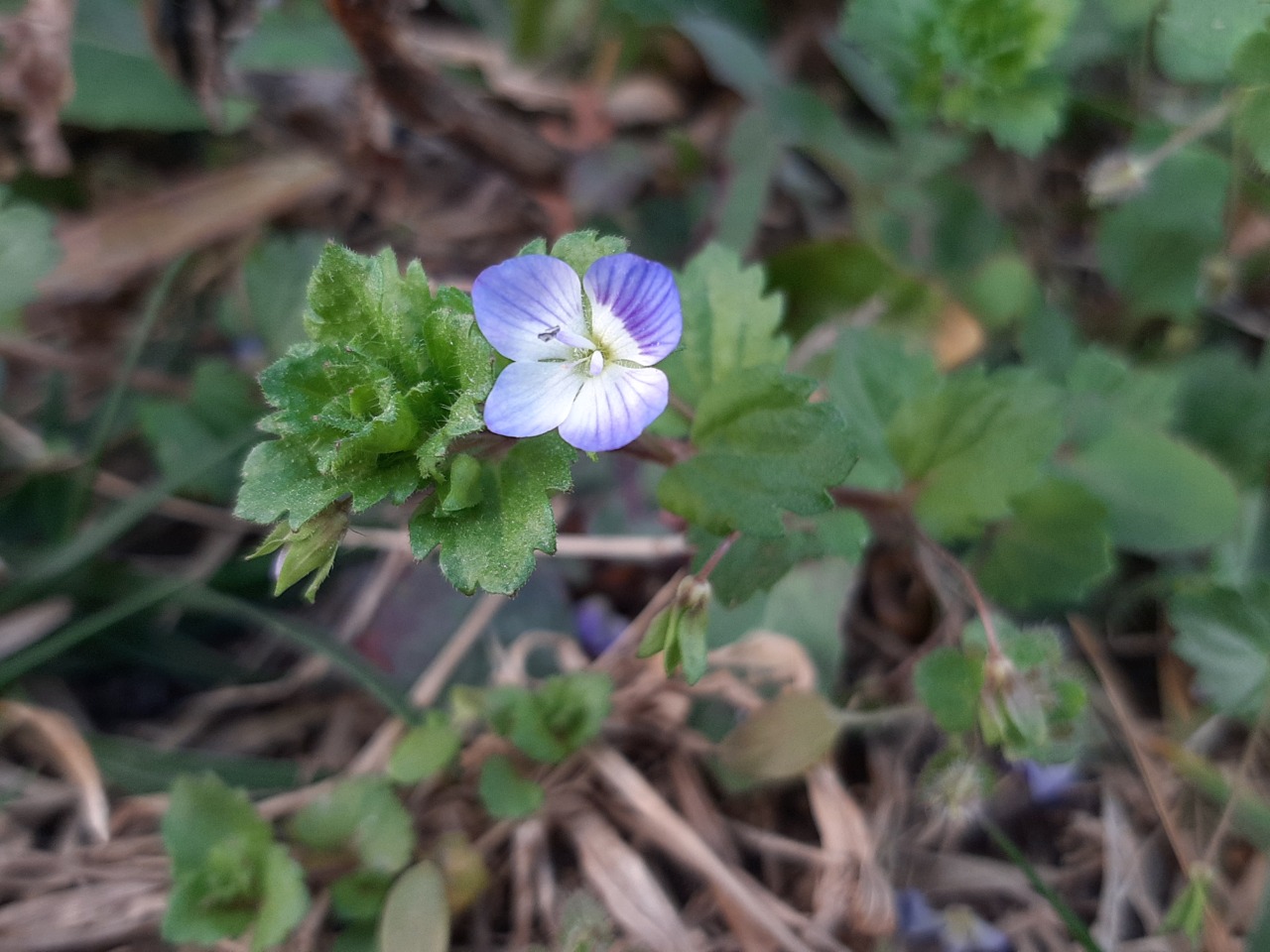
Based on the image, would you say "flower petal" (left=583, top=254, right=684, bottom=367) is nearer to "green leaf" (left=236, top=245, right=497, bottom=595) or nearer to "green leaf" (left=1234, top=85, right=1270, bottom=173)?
"green leaf" (left=236, top=245, right=497, bottom=595)

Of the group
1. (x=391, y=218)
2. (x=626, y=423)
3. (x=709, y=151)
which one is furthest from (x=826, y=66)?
(x=626, y=423)

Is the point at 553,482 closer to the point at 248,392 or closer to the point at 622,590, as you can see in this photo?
the point at 622,590

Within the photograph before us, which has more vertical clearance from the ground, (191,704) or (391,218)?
(391,218)

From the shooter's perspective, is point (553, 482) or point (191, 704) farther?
point (191, 704)

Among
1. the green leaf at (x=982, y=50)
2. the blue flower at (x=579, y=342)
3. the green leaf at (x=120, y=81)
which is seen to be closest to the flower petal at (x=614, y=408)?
the blue flower at (x=579, y=342)

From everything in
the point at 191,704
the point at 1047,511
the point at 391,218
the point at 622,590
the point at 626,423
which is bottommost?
the point at 191,704

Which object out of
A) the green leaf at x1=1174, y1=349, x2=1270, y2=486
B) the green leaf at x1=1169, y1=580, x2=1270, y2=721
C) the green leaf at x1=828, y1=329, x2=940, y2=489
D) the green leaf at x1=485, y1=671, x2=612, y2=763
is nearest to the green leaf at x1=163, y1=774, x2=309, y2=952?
the green leaf at x1=485, y1=671, x2=612, y2=763
